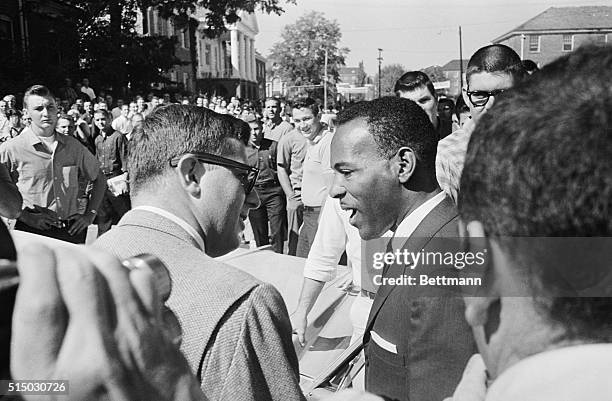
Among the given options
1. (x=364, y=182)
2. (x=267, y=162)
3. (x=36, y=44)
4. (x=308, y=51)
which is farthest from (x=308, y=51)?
(x=364, y=182)

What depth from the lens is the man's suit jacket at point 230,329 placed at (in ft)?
4.55

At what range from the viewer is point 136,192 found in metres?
1.83

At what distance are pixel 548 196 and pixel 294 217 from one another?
618cm

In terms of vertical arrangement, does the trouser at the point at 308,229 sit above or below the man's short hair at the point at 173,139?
below

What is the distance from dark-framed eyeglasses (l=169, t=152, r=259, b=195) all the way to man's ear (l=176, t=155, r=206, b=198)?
15mm

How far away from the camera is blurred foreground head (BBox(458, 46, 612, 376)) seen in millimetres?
711

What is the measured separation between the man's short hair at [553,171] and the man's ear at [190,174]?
1.13 metres

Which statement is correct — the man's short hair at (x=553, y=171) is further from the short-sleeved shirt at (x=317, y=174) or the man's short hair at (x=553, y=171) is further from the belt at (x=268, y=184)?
the belt at (x=268, y=184)

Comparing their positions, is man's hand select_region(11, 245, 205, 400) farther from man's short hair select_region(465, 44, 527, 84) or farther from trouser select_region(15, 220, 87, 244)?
trouser select_region(15, 220, 87, 244)

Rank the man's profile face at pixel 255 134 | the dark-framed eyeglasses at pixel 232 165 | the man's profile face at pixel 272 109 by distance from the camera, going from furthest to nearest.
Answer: the man's profile face at pixel 272 109 < the man's profile face at pixel 255 134 < the dark-framed eyeglasses at pixel 232 165

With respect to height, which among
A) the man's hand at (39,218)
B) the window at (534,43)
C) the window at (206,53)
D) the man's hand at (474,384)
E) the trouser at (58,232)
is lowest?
the trouser at (58,232)

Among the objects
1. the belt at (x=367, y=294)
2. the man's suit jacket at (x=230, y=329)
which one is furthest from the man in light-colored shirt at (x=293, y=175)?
the man's suit jacket at (x=230, y=329)

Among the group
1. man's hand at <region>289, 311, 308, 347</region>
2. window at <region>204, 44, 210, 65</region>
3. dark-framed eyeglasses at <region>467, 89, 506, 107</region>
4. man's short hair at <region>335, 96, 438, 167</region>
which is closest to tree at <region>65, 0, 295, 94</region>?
dark-framed eyeglasses at <region>467, 89, 506, 107</region>

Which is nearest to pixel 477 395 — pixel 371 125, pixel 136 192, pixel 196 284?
pixel 196 284
